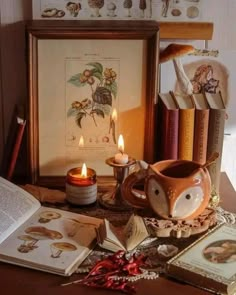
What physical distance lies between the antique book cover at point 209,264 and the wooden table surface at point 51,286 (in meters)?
0.02

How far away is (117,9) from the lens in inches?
45.3

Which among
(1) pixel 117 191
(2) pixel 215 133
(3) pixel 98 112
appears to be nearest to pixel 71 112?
(3) pixel 98 112

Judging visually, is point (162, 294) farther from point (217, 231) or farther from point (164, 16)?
point (164, 16)

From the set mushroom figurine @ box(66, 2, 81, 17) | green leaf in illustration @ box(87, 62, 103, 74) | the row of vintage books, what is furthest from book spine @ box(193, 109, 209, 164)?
mushroom figurine @ box(66, 2, 81, 17)

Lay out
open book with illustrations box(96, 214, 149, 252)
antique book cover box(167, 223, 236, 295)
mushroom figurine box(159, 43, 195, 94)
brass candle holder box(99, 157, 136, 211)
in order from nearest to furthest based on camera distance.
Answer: antique book cover box(167, 223, 236, 295), open book with illustrations box(96, 214, 149, 252), brass candle holder box(99, 157, 136, 211), mushroom figurine box(159, 43, 195, 94)

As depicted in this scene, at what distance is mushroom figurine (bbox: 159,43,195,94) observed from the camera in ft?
3.82

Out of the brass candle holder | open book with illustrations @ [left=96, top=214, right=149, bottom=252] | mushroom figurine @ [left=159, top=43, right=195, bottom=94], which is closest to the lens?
open book with illustrations @ [left=96, top=214, right=149, bottom=252]

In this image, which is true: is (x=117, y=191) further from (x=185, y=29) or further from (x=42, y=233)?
(x=185, y=29)

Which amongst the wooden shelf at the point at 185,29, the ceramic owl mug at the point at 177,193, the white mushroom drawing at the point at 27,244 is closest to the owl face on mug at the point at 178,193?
the ceramic owl mug at the point at 177,193

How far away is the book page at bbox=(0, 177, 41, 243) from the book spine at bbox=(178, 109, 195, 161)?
0.98 ft

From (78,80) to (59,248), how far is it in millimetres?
366

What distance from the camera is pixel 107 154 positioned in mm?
1158

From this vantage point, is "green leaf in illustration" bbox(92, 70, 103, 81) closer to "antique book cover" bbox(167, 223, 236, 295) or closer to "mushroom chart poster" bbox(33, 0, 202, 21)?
"mushroom chart poster" bbox(33, 0, 202, 21)

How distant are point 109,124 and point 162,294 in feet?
1.40
